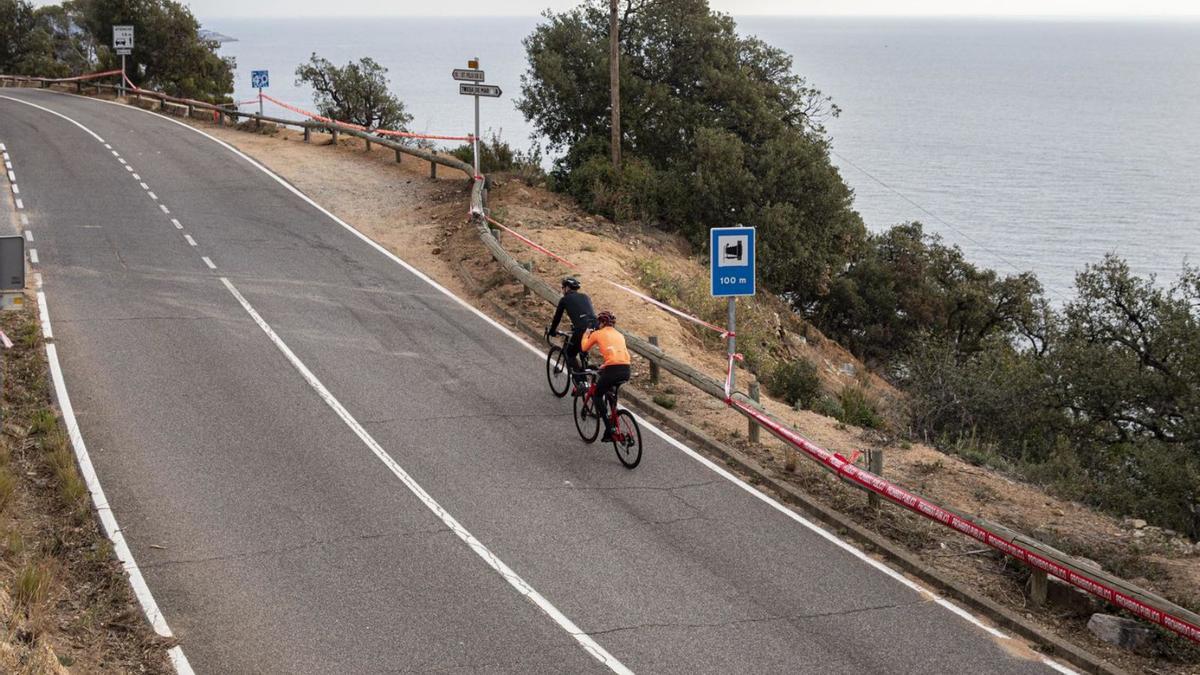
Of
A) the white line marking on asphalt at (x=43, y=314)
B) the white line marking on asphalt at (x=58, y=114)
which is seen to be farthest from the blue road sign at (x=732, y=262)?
the white line marking on asphalt at (x=58, y=114)

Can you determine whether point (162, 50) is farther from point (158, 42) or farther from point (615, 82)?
point (615, 82)

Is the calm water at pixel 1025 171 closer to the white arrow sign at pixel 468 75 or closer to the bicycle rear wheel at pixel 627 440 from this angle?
the white arrow sign at pixel 468 75

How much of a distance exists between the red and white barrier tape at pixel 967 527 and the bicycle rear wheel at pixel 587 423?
5.87ft

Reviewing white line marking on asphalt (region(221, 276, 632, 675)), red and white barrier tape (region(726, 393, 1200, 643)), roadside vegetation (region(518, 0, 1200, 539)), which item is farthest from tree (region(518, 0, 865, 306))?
red and white barrier tape (region(726, 393, 1200, 643))

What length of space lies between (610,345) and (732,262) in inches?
80.5

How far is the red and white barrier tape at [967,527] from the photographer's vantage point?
9.28 metres

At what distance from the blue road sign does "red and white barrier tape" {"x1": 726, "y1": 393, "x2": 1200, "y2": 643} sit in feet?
4.90

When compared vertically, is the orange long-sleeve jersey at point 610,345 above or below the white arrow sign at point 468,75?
below

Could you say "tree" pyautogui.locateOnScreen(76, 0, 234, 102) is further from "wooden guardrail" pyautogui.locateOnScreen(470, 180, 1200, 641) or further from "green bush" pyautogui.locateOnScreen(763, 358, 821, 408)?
"wooden guardrail" pyautogui.locateOnScreen(470, 180, 1200, 641)

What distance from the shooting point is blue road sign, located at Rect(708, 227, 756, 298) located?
14.0 meters

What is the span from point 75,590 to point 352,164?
80.8 ft

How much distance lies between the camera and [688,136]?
35469mm

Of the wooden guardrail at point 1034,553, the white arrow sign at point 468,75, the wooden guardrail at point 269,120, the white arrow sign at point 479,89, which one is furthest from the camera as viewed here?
the wooden guardrail at point 269,120

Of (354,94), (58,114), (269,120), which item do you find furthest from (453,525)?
(354,94)
